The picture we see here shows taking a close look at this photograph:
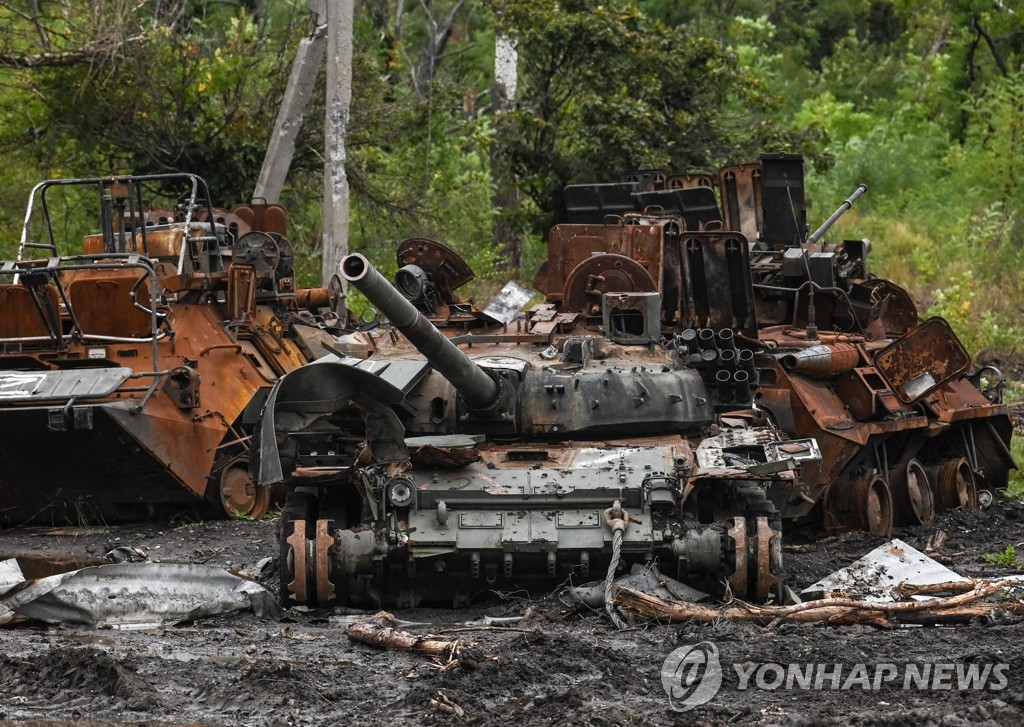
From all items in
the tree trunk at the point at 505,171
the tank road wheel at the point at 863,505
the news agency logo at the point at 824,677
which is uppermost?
the tree trunk at the point at 505,171

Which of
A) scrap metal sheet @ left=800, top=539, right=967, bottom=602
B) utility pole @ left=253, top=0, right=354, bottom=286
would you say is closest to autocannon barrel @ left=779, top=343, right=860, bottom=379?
scrap metal sheet @ left=800, top=539, right=967, bottom=602

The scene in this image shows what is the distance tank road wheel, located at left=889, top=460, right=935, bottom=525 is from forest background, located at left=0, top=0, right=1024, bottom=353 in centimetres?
798

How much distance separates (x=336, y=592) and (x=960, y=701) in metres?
4.15

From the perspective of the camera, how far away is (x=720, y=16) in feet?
104

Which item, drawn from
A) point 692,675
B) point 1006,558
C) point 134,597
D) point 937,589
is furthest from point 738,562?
point 134,597

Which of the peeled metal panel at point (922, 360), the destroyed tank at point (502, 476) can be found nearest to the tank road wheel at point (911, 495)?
the peeled metal panel at point (922, 360)

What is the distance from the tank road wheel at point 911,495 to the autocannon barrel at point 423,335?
15.9 feet

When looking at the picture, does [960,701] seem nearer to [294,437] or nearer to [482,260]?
[294,437]

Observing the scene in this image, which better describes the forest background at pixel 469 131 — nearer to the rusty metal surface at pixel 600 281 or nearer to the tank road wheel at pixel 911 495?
the tank road wheel at pixel 911 495

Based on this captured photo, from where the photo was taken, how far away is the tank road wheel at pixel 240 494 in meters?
14.4

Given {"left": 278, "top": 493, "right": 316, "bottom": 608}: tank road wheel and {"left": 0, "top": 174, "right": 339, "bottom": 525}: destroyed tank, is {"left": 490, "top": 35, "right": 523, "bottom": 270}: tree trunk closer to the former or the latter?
{"left": 0, "top": 174, "right": 339, "bottom": 525}: destroyed tank

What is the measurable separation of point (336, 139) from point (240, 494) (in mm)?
5258

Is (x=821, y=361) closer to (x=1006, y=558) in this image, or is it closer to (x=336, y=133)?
(x=1006, y=558)

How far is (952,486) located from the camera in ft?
49.3
